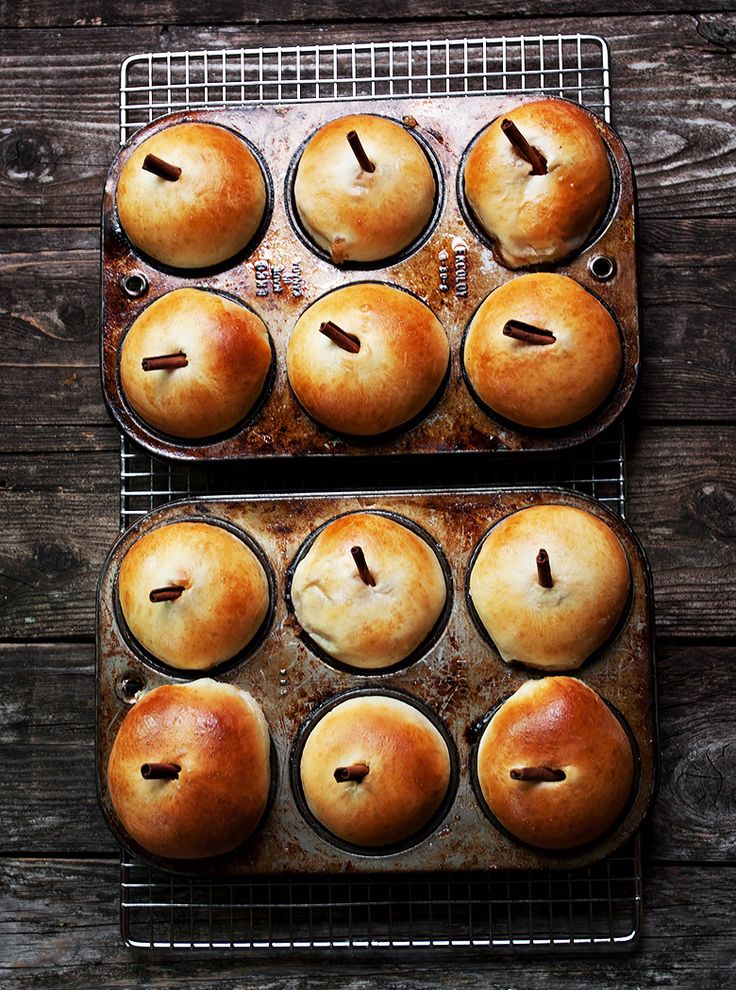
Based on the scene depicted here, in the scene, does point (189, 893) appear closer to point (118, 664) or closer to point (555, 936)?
point (118, 664)

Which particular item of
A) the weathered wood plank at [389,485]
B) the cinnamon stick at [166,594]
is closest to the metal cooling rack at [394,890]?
the weathered wood plank at [389,485]

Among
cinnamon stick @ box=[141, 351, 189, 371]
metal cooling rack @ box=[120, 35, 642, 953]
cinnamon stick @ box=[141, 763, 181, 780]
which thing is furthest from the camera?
metal cooling rack @ box=[120, 35, 642, 953]

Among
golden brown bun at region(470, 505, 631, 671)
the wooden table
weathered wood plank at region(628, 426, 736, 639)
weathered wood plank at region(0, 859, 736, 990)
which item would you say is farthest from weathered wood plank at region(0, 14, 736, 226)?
weathered wood plank at region(0, 859, 736, 990)

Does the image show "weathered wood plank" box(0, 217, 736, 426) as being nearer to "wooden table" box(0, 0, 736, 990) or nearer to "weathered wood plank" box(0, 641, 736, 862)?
"wooden table" box(0, 0, 736, 990)

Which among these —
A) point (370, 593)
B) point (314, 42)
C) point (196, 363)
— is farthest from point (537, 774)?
point (314, 42)

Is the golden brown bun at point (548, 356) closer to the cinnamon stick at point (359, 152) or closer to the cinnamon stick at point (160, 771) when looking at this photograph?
the cinnamon stick at point (359, 152)

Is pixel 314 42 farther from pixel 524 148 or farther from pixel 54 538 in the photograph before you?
pixel 54 538
